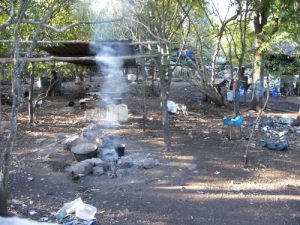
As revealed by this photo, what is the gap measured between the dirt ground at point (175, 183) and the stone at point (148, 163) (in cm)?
10

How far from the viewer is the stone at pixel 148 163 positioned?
22.7ft

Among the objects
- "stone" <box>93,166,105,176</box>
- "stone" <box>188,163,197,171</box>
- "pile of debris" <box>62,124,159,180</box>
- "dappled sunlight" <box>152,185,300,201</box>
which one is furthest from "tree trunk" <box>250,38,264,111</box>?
"stone" <box>93,166,105,176</box>

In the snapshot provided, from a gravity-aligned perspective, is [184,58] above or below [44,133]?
above

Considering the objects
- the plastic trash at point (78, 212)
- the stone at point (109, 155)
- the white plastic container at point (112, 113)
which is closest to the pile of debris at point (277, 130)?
the stone at point (109, 155)

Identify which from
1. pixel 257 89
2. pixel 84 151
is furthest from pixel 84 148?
pixel 257 89

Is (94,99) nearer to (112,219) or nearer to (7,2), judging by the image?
(7,2)

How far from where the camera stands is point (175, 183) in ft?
20.4

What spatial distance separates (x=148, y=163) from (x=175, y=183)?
926mm

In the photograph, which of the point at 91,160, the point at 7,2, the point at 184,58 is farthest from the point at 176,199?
Result: the point at 184,58

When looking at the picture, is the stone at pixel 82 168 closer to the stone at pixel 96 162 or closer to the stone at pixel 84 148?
the stone at pixel 96 162

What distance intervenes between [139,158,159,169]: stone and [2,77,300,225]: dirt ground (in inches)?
4.1

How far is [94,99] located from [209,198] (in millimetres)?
11984

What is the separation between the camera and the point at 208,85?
15.2 meters

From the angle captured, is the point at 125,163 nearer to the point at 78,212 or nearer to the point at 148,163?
the point at 148,163
